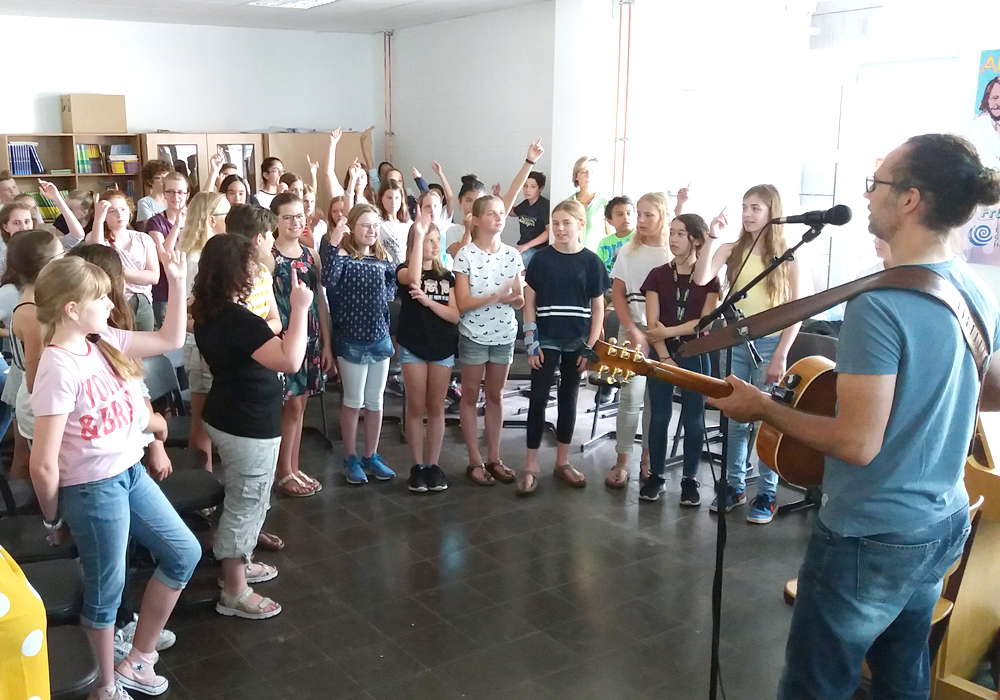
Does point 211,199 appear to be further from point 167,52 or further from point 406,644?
point 167,52

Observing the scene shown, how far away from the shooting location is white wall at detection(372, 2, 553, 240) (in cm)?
866

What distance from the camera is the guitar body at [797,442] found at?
2.22 m

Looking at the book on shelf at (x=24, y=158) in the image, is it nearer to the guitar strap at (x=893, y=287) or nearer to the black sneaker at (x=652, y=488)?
the black sneaker at (x=652, y=488)

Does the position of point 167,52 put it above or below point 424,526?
above

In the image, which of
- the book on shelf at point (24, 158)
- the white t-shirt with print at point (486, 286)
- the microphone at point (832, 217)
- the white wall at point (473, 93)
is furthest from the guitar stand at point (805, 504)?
the book on shelf at point (24, 158)

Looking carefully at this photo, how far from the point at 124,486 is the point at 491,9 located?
756cm

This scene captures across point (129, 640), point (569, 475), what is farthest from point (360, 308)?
point (129, 640)

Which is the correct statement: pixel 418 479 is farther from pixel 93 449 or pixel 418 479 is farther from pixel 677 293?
pixel 93 449

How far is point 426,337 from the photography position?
4.32 metres

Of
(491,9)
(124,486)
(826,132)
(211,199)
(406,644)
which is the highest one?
(491,9)

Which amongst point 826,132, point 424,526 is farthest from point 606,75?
point 424,526

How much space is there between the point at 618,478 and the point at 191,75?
295 inches

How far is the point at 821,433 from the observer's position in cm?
178

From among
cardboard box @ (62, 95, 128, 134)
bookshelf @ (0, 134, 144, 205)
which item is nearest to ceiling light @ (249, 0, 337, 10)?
cardboard box @ (62, 95, 128, 134)
